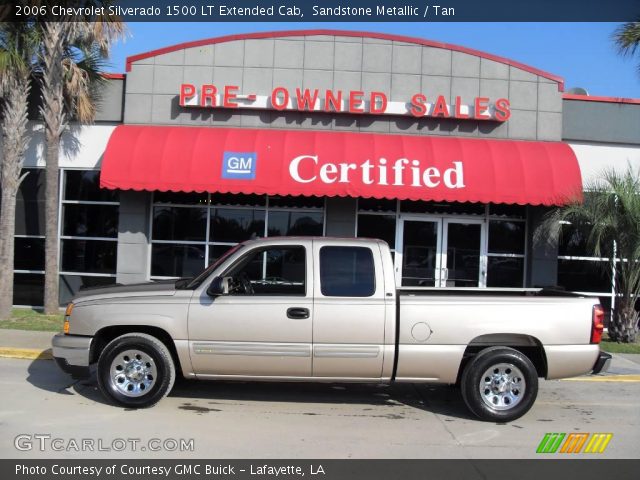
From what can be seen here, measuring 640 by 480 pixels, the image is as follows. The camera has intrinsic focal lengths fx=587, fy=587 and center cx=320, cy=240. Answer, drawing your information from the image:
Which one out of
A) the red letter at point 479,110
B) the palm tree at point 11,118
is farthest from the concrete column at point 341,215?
the palm tree at point 11,118

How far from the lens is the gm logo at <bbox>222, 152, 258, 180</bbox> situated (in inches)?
461

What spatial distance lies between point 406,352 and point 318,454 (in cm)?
150

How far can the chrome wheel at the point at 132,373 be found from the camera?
6203 mm

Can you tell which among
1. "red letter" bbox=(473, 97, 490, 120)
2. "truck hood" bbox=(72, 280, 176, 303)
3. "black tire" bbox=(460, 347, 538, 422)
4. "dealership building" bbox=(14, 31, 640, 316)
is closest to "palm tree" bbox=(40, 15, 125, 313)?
"dealership building" bbox=(14, 31, 640, 316)

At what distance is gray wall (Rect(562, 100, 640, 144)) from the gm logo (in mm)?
6983

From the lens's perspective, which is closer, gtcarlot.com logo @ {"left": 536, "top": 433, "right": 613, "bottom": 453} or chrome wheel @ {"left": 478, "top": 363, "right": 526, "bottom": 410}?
gtcarlot.com logo @ {"left": 536, "top": 433, "right": 613, "bottom": 453}

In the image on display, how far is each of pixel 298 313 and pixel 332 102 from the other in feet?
24.6

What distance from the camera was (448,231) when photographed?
13156 millimetres

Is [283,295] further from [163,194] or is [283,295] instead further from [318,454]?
[163,194]

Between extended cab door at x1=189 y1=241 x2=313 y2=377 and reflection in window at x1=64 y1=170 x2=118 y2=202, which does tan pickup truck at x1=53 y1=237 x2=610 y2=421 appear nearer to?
extended cab door at x1=189 y1=241 x2=313 y2=377

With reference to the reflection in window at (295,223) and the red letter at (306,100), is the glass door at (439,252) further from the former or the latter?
the red letter at (306,100)
